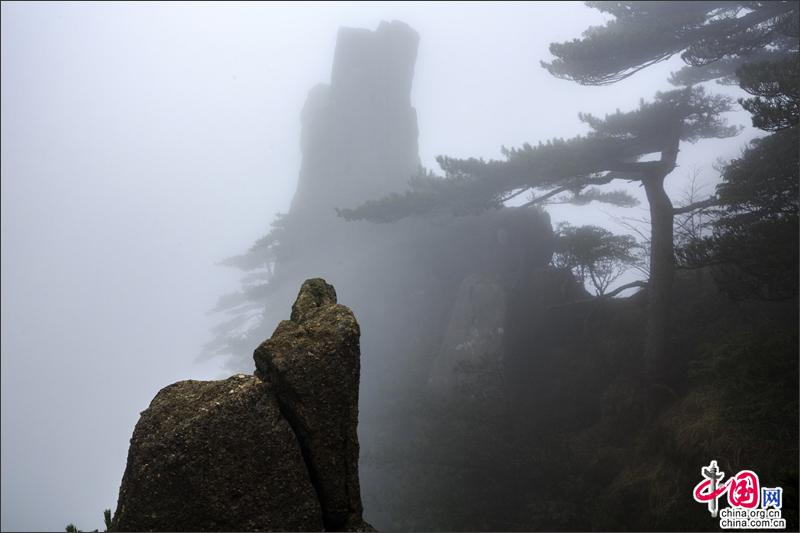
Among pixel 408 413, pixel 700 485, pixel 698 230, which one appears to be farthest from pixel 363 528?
pixel 698 230

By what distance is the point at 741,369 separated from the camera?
31.9 feet

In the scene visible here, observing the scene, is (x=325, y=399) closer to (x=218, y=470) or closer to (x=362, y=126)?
(x=218, y=470)

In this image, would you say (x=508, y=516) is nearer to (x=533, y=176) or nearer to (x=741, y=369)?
(x=741, y=369)

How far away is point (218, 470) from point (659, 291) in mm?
13741

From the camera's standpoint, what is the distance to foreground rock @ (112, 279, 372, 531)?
144 inches

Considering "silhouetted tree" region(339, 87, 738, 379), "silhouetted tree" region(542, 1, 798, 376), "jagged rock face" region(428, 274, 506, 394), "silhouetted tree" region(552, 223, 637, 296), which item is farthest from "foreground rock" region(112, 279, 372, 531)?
"silhouetted tree" region(552, 223, 637, 296)

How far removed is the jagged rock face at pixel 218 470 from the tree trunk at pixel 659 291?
1235cm

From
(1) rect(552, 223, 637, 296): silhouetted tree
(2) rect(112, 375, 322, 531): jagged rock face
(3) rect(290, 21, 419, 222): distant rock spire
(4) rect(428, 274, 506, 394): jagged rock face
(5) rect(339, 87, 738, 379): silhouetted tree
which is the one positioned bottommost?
(2) rect(112, 375, 322, 531): jagged rock face

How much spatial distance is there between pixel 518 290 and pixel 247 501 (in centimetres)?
1936

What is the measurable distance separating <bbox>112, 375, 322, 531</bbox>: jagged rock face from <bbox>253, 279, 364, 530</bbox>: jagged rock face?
0.46ft

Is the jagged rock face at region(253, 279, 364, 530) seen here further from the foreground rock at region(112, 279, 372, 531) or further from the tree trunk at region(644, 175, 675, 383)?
the tree trunk at region(644, 175, 675, 383)

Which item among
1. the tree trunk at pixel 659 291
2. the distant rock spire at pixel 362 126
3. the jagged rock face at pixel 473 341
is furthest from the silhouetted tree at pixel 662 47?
the distant rock spire at pixel 362 126

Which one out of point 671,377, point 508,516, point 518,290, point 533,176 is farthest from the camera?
point 518,290

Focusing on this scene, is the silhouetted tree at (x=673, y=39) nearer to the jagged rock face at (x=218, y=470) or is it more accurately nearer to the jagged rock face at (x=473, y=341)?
the jagged rock face at (x=473, y=341)
